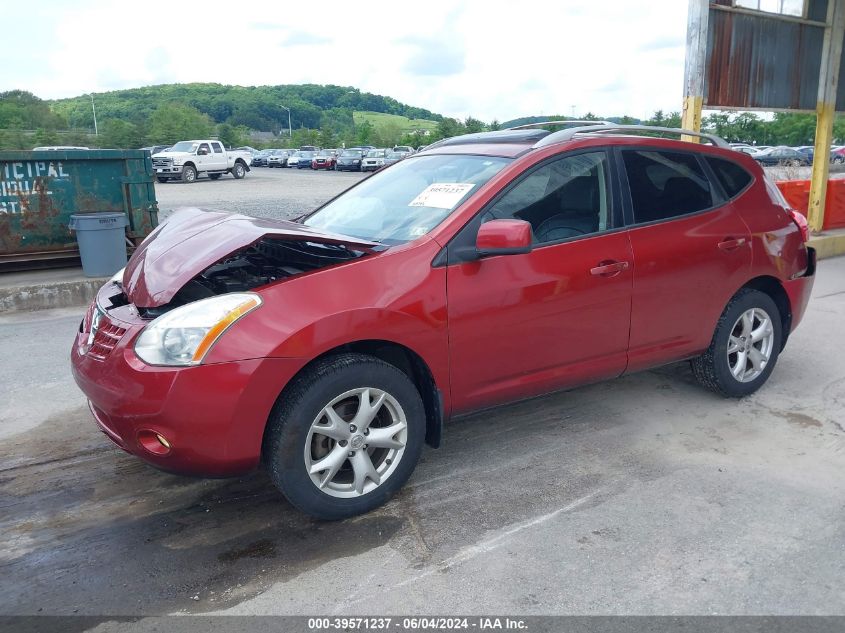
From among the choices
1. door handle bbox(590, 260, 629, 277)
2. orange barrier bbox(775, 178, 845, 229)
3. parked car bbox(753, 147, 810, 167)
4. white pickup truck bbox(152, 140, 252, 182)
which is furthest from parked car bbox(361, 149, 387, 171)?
door handle bbox(590, 260, 629, 277)

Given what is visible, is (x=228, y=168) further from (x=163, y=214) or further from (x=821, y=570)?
(x=821, y=570)

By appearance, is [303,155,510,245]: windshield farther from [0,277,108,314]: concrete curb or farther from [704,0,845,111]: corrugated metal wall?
[704,0,845,111]: corrugated metal wall

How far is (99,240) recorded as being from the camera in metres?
8.61

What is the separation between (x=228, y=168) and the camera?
116ft

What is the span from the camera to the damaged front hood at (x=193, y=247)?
3170 mm

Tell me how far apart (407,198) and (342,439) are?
151 cm

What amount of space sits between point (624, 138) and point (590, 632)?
2.76m

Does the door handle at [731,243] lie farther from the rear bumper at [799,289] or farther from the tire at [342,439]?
the tire at [342,439]

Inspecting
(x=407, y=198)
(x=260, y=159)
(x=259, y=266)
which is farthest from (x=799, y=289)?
(x=260, y=159)

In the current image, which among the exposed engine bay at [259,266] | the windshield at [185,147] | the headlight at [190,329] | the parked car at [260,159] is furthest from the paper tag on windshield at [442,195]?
the parked car at [260,159]

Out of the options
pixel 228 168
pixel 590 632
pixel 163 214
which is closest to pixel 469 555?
pixel 590 632

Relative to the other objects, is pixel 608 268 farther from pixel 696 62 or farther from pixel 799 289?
pixel 696 62

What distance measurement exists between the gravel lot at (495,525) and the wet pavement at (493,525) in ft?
0.03

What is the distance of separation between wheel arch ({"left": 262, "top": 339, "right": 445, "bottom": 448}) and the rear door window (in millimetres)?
1579
